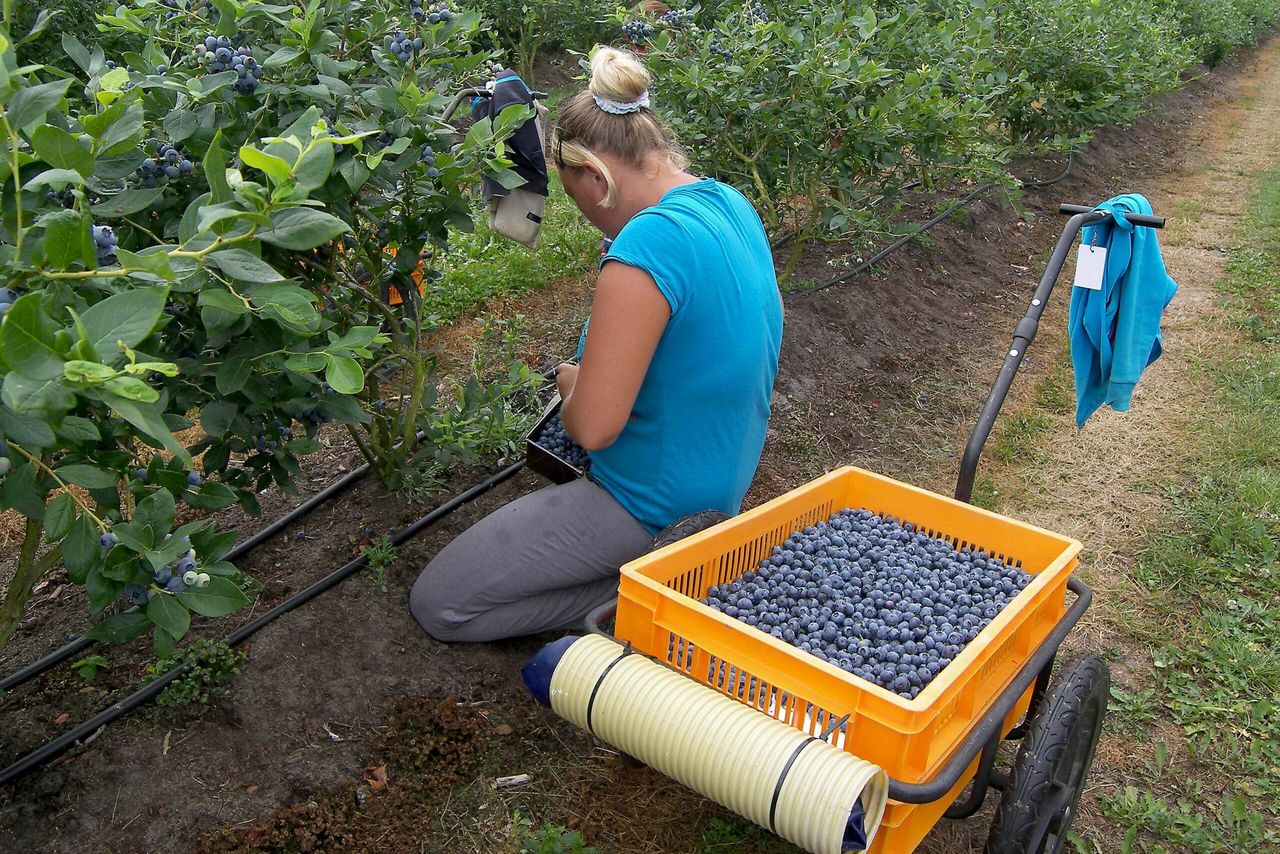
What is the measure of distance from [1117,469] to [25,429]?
401 cm

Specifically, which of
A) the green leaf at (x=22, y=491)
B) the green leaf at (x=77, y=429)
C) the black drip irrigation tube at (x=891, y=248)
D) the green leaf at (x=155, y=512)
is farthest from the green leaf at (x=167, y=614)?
the black drip irrigation tube at (x=891, y=248)

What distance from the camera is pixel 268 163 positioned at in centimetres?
115

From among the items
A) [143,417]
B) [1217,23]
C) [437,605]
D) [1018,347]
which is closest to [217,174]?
[143,417]

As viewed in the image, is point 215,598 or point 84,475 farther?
point 215,598

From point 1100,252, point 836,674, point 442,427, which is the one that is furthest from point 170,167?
point 1100,252

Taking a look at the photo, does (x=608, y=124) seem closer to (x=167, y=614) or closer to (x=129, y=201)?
(x=129, y=201)

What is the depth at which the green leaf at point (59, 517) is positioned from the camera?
4.45ft

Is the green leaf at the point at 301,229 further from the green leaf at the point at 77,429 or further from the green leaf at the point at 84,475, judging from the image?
the green leaf at the point at 84,475

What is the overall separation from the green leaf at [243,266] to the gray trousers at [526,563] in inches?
51.5

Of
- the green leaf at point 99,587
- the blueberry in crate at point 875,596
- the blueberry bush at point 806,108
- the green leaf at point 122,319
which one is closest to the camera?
the green leaf at point 122,319

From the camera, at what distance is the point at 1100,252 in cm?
243

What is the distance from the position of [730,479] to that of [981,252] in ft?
15.8

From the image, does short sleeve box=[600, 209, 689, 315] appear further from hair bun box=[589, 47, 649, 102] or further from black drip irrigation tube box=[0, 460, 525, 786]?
black drip irrigation tube box=[0, 460, 525, 786]

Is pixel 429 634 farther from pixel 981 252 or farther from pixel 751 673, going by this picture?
pixel 981 252
